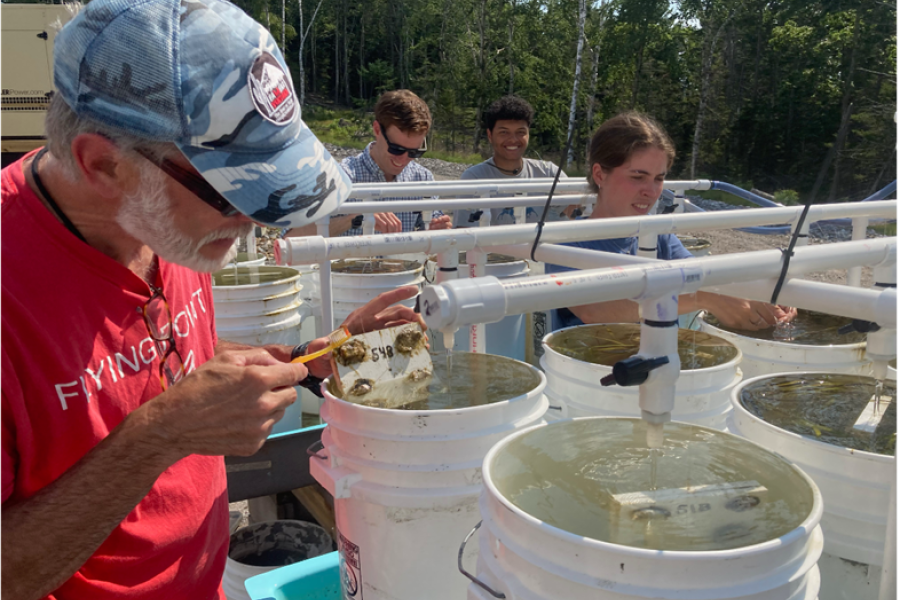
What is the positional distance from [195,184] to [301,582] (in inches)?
Answer: 46.3

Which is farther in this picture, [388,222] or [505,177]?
[505,177]

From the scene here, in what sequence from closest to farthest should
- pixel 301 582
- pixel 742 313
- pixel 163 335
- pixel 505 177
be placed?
pixel 163 335 < pixel 301 582 < pixel 742 313 < pixel 505 177

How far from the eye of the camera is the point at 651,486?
3.57 ft

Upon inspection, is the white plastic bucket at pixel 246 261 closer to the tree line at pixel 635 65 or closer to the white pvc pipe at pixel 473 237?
the white pvc pipe at pixel 473 237

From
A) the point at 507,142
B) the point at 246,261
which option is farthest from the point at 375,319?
the point at 507,142

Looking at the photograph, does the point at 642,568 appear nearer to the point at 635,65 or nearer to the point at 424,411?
the point at 424,411

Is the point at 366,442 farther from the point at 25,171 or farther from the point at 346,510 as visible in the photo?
the point at 25,171

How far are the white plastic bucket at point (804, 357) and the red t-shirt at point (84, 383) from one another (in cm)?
140

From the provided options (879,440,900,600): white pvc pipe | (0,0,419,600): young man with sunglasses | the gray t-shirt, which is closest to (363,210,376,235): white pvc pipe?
the gray t-shirt

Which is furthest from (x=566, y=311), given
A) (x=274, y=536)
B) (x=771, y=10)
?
(x=771, y=10)

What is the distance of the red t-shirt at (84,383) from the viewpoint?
1009 millimetres

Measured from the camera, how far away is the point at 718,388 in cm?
152

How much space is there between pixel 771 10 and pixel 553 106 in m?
7.44

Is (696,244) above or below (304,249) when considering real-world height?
below
